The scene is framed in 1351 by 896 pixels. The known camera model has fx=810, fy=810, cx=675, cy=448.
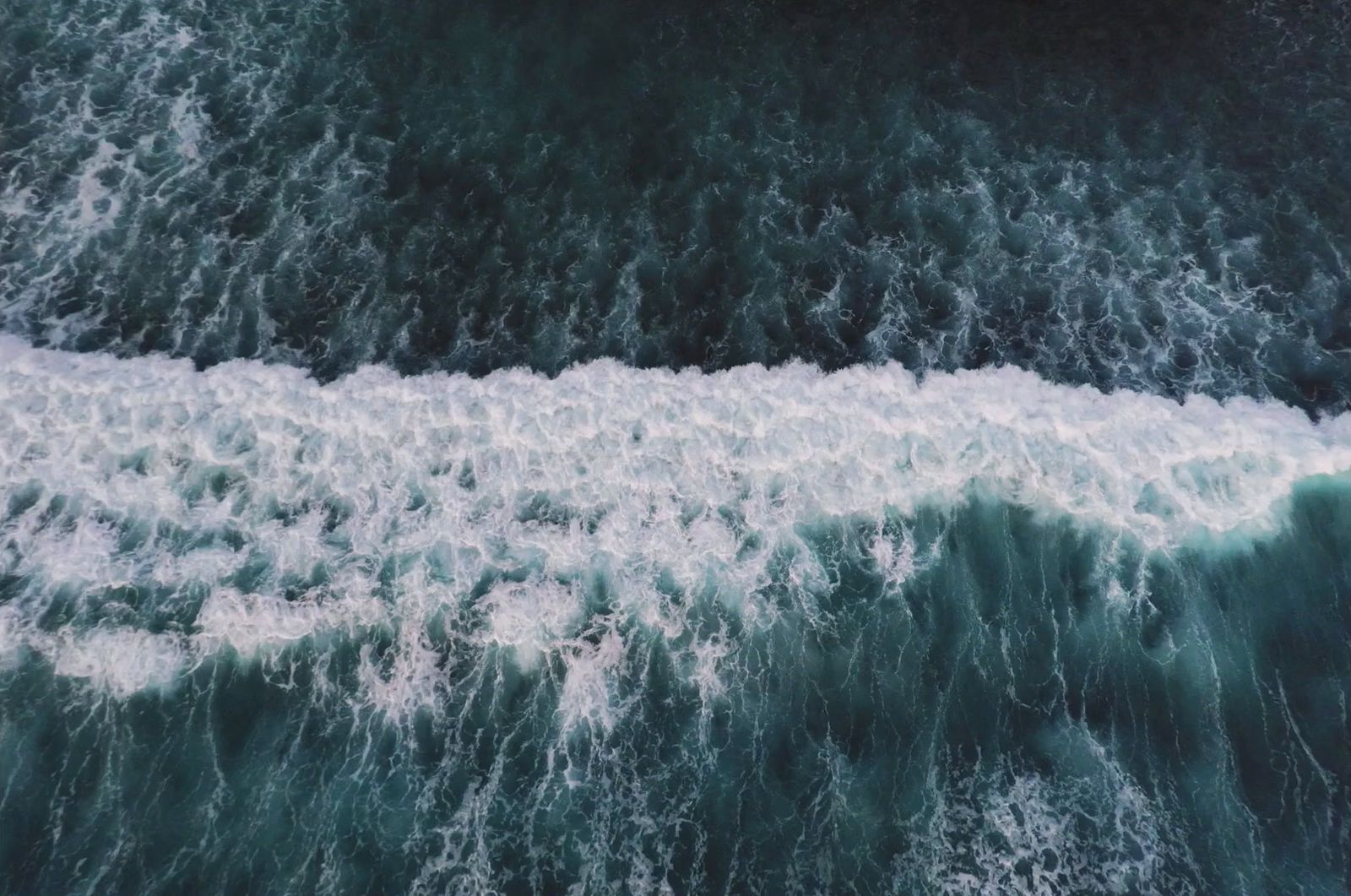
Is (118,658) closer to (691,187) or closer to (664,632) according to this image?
(664,632)

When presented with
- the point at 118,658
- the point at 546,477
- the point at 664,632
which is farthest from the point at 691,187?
the point at 118,658

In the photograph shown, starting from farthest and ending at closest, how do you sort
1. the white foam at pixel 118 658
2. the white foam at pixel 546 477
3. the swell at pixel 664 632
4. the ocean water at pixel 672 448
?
the white foam at pixel 546 477
the white foam at pixel 118 658
the ocean water at pixel 672 448
the swell at pixel 664 632

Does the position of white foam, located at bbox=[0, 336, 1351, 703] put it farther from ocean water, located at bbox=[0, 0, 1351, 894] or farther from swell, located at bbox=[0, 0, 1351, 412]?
swell, located at bbox=[0, 0, 1351, 412]

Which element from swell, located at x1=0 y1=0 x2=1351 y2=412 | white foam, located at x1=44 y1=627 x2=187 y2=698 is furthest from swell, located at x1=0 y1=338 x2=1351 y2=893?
swell, located at x1=0 y1=0 x2=1351 y2=412

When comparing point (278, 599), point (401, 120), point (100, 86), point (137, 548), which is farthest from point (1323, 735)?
point (100, 86)

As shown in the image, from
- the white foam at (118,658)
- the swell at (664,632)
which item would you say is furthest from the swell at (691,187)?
the white foam at (118,658)

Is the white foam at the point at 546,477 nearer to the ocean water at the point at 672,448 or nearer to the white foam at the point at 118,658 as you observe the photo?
the ocean water at the point at 672,448
